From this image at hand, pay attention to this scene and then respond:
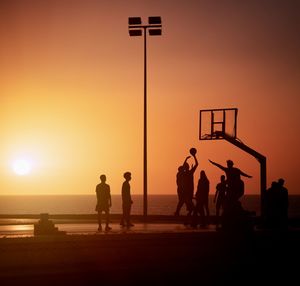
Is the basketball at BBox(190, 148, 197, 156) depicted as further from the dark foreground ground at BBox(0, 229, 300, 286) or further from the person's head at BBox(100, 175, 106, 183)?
the person's head at BBox(100, 175, 106, 183)

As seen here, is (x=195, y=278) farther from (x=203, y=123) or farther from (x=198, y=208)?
(x=203, y=123)

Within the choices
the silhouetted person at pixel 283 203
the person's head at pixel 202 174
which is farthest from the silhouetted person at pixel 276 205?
the person's head at pixel 202 174

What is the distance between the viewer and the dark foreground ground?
12227 mm

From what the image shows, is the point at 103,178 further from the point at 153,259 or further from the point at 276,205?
the point at 153,259

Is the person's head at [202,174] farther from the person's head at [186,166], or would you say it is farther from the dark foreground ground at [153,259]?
the dark foreground ground at [153,259]

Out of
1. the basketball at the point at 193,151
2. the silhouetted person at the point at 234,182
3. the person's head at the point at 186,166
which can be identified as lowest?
the silhouetted person at the point at 234,182

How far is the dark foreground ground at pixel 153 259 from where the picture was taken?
12.2 metres

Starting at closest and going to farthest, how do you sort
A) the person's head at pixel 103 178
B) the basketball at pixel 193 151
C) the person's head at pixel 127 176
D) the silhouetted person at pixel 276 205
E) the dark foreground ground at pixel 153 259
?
the dark foreground ground at pixel 153 259 < the silhouetted person at pixel 276 205 < the basketball at pixel 193 151 < the person's head at pixel 103 178 < the person's head at pixel 127 176

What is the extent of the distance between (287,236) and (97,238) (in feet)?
17.2

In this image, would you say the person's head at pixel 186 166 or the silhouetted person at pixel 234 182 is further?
the person's head at pixel 186 166

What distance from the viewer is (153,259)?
49.2 ft

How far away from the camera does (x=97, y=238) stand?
1933 centimetres

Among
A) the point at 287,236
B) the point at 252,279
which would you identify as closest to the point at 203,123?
the point at 287,236

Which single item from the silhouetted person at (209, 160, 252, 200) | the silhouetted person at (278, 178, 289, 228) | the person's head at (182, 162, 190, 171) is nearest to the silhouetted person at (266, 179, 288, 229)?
the silhouetted person at (278, 178, 289, 228)
